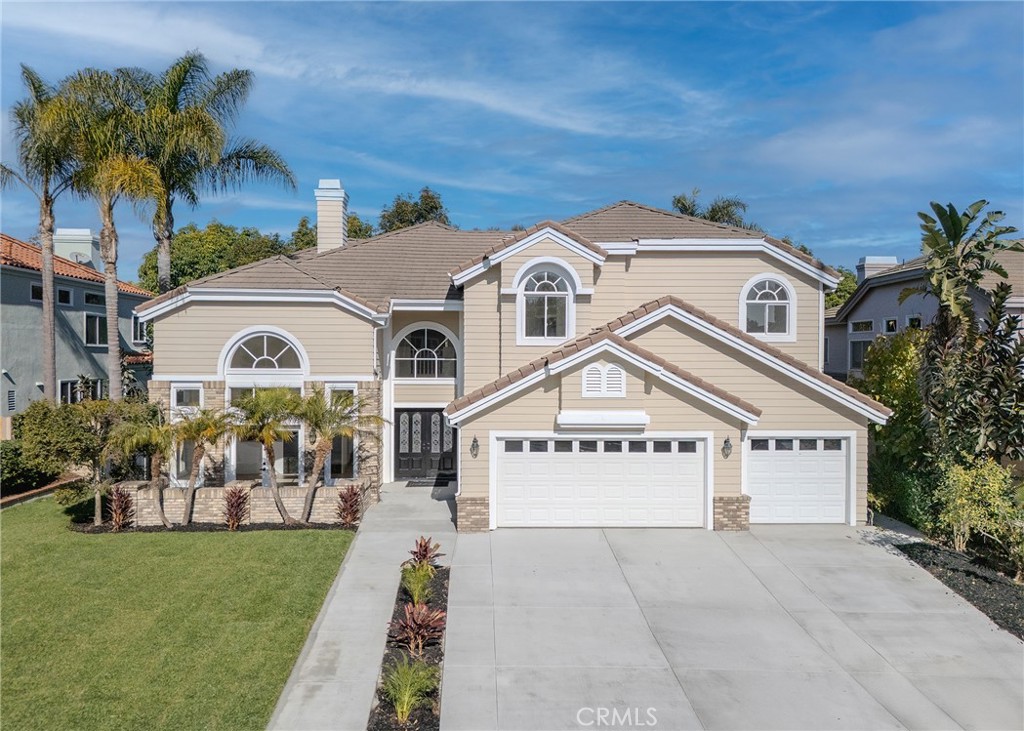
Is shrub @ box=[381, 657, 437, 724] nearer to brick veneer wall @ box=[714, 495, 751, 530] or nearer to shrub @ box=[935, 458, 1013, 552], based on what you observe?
brick veneer wall @ box=[714, 495, 751, 530]

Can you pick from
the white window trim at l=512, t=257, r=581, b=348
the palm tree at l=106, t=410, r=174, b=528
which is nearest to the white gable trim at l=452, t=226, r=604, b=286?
the white window trim at l=512, t=257, r=581, b=348

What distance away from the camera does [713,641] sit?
9.63 metres

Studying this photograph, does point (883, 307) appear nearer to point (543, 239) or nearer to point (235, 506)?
point (543, 239)

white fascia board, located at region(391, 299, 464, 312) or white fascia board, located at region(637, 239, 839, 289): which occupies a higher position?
white fascia board, located at region(637, 239, 839, 289)

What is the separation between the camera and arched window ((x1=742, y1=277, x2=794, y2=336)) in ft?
56.3

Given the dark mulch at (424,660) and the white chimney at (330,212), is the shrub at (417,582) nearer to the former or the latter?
the dark mulch at (424,660)

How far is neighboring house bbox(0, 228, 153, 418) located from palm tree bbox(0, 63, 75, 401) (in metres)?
2.53

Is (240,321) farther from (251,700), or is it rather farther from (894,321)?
(894,321)

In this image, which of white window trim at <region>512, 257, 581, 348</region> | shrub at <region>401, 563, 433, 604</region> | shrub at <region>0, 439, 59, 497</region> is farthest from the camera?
shrub at <region>0, 439, 59, 497</region>

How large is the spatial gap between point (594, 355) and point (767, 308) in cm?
563

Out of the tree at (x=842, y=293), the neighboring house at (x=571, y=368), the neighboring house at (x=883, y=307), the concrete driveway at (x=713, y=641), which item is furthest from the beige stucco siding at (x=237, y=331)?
the tree at (x=842, y=293)

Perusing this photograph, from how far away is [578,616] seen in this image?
10.4 metres

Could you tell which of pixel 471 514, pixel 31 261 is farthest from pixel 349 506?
pixel 31 261

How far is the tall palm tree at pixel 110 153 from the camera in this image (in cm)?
1727
